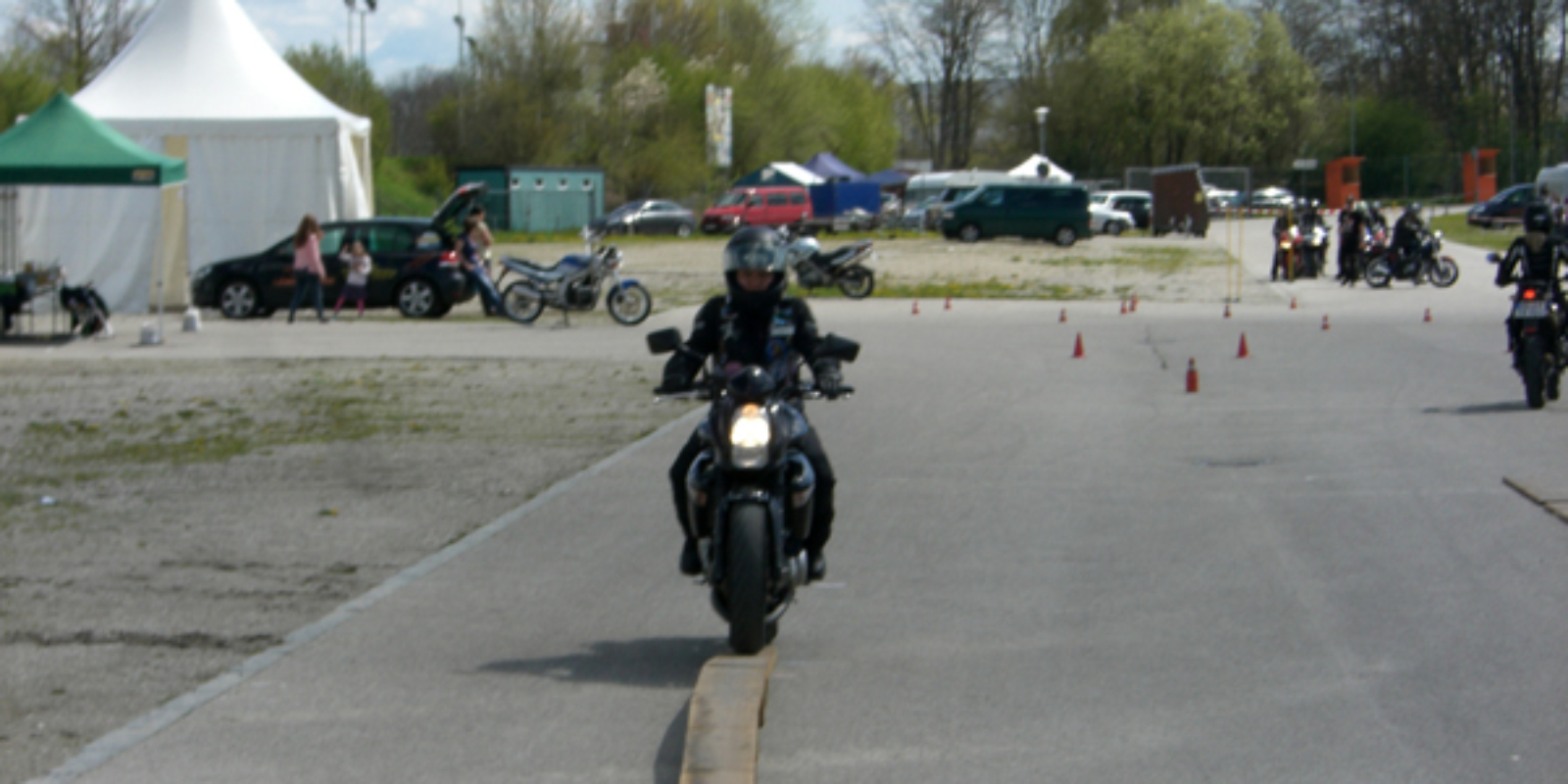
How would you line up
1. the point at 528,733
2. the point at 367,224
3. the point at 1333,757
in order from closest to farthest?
1. the point at 1333,757
2. the point at 528,733
3. the point at 367,224

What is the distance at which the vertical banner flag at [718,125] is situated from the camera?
7288 cm

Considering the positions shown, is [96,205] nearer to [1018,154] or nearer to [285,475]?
[285,475]

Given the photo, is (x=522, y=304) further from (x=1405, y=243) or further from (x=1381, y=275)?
(x=1405, y=243)

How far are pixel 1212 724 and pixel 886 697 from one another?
105 centimetres

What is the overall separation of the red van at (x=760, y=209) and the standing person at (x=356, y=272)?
33.6m

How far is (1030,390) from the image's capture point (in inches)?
626

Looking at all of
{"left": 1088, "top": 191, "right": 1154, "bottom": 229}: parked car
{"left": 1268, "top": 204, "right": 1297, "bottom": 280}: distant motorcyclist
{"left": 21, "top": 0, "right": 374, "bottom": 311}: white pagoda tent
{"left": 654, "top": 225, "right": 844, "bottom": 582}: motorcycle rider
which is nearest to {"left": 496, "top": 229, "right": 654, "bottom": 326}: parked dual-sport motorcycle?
{"left": 21, "top": 0, "right": 374, "bottom": 311}: white pagoda tent

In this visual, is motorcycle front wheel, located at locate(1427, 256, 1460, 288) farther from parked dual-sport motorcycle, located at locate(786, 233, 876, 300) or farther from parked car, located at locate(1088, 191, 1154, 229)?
parked car, located at locate(1088, 191, 1154, 229)

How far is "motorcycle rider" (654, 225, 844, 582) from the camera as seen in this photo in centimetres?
607

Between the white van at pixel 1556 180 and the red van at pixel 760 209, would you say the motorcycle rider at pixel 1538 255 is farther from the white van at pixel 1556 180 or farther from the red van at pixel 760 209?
the red van at pixel 760 209

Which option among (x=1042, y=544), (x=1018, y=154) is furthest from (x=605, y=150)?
(x=1042, y=544)

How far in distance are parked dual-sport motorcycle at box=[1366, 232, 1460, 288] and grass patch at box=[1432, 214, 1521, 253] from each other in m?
11.6

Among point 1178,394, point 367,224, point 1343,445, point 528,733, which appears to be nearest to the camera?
point 528,733

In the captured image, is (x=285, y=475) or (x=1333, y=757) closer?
(x=1333, y=757)
